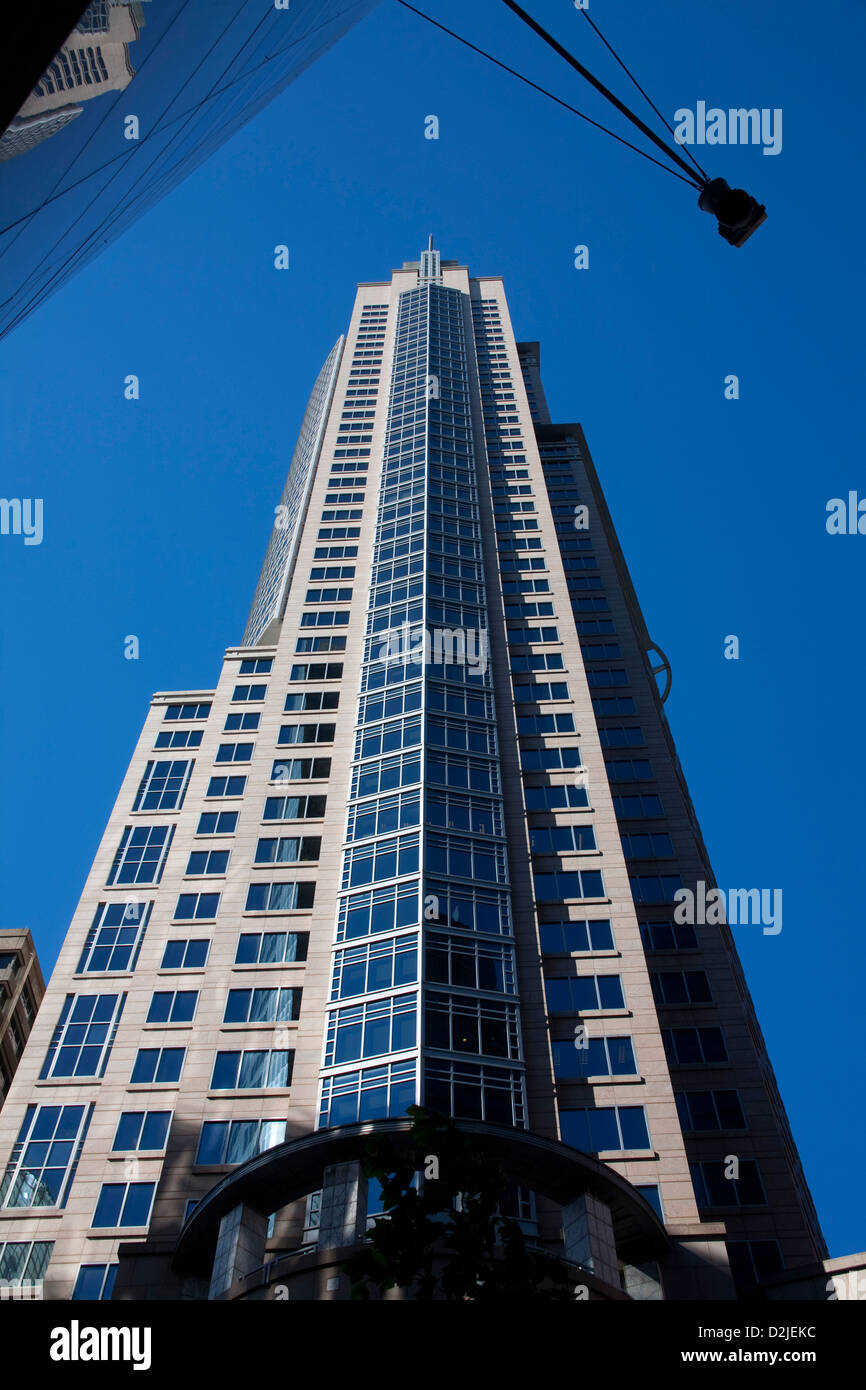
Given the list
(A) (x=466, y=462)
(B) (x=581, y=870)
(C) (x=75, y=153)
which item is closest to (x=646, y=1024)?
(B) (x=581, y=870)

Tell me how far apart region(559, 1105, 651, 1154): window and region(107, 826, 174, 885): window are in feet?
75.4

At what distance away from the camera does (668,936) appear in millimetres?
45031

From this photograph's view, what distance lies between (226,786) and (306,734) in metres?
4.55

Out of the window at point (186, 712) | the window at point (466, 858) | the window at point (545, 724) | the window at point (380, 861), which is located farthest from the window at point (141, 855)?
the window at point (545, 724)

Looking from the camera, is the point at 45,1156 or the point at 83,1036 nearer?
the point at 45,1156

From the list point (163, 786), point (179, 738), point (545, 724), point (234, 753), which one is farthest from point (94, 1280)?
point (545, 724)

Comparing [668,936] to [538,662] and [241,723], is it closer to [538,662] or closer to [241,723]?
[538,662]

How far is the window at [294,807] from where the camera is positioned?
148 feet

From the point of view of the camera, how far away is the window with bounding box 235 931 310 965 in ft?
127

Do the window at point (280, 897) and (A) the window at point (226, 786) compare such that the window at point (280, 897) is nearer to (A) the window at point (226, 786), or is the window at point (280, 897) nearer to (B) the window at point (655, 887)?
(A) the window at point (226, 786)

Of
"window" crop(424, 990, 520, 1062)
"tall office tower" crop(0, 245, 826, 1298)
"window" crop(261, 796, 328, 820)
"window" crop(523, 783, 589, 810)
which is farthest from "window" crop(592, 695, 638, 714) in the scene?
"window" crop(424, 990, 520, 1062)

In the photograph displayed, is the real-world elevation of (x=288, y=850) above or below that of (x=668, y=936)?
above

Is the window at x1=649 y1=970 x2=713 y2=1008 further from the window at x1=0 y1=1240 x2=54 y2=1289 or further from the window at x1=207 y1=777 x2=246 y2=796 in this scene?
the window at x1=0 y1=1240 x2=54 y2=1289

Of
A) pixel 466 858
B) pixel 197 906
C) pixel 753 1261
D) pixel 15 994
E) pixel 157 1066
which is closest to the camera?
pixel 753 1261
